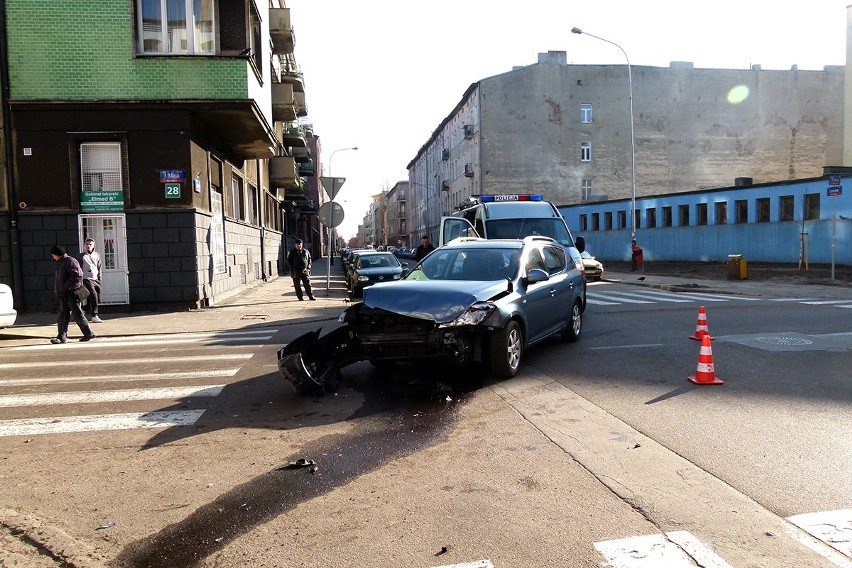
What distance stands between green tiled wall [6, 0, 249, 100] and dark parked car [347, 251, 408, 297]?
23.7ft

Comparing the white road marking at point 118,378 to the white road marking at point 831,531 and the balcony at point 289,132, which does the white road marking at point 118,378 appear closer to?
the white road marking at point 831,531

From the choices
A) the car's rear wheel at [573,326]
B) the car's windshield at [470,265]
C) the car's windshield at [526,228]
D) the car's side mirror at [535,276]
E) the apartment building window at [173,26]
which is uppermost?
the apartment building window at [173,26]

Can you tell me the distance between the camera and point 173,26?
603 inches

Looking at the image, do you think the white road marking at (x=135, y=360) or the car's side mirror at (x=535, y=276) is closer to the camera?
the car's side mirror at (x=535, y=276)

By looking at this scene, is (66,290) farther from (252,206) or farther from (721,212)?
(721,212)

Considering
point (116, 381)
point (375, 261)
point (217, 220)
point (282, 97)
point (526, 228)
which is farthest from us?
point (282, 97)

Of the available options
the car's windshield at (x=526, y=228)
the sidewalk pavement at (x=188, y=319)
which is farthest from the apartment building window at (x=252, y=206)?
the car's windshield at (x=526, y=228)

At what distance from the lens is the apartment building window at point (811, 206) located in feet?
81.8

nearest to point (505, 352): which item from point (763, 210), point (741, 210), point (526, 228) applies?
point (526, 228)

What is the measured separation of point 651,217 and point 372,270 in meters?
22.1

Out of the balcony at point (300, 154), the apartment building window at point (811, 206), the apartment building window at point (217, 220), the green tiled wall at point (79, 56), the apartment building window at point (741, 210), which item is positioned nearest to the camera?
the green tiled wall at point (79, 56)

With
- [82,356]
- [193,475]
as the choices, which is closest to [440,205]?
[82,356]

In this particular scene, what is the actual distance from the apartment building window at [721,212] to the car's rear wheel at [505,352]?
2676 cm

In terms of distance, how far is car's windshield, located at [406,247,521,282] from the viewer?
25.4 feet
